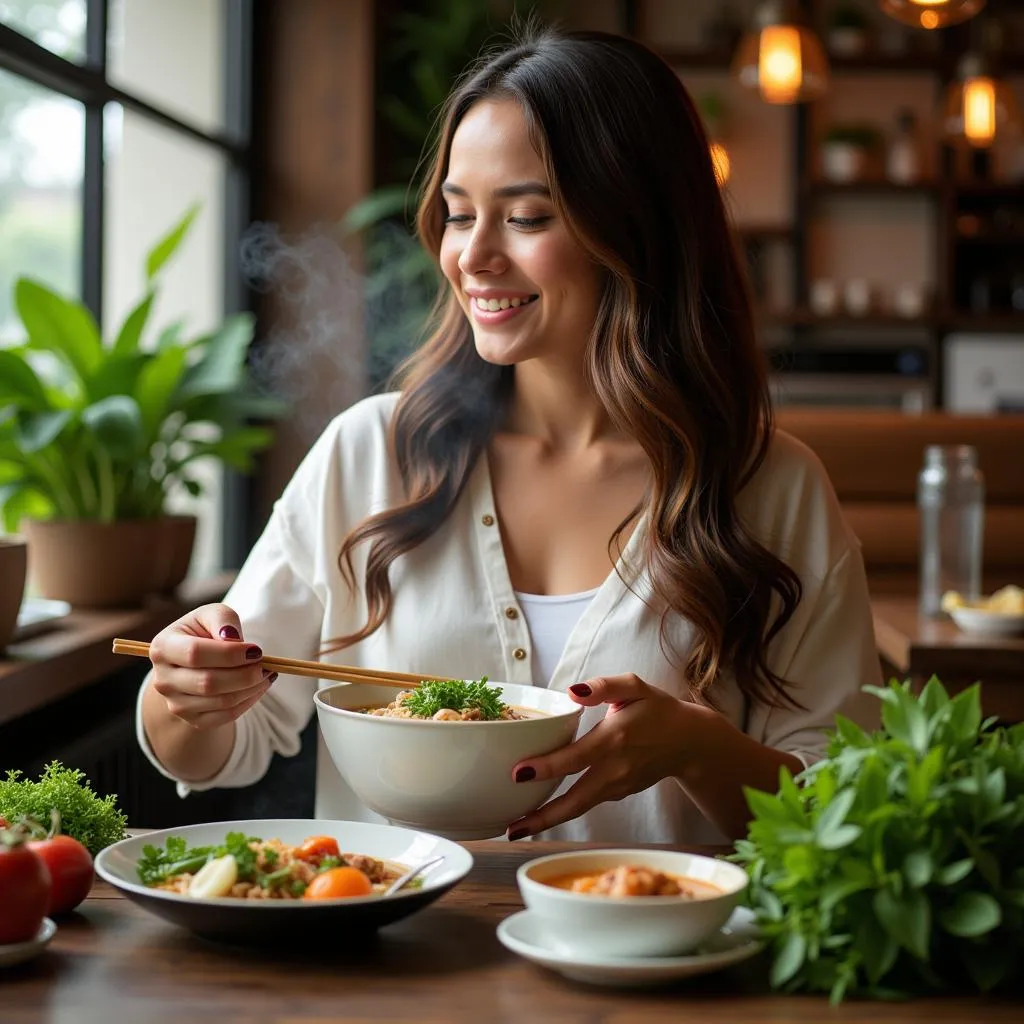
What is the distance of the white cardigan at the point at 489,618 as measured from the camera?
5.27 ft

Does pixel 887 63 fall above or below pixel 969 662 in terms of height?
above

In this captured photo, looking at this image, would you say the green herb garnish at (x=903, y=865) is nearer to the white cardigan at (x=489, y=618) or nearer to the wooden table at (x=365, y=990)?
the wooden table at (x=365, y=990)

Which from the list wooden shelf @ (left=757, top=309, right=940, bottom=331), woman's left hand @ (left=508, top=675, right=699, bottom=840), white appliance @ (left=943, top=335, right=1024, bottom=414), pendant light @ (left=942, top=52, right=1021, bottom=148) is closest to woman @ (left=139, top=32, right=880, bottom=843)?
woman's left hand @ (left=508, top=675, right=699, bottom=840)

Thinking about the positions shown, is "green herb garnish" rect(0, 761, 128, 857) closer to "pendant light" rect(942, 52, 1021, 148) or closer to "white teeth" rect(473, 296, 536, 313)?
"white teeth" rect(473, 296, 536, 313)

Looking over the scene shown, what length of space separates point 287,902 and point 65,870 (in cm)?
20

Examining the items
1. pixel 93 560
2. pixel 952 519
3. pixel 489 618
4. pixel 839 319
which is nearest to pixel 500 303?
pixel 489 618

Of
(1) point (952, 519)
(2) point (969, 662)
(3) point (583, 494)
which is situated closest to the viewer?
(3) point (583, 494)

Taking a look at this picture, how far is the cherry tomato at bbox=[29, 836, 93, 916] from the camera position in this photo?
1.03 meters

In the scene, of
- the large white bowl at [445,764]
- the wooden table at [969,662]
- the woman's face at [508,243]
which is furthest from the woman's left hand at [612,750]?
the wooden table at [969,662]

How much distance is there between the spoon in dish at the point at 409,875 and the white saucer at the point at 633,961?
0.29 feet

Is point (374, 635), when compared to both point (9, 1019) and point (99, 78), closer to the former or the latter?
point (9, 1019)

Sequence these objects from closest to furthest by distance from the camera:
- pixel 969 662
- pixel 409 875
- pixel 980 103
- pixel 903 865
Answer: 1. pixel 903 865
2. pixel 409 875
3. pixel 969 662
4. pixel 980 103

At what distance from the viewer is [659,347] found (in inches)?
65.6

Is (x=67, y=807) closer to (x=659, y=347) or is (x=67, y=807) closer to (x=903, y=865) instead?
(x=903, y=865)
